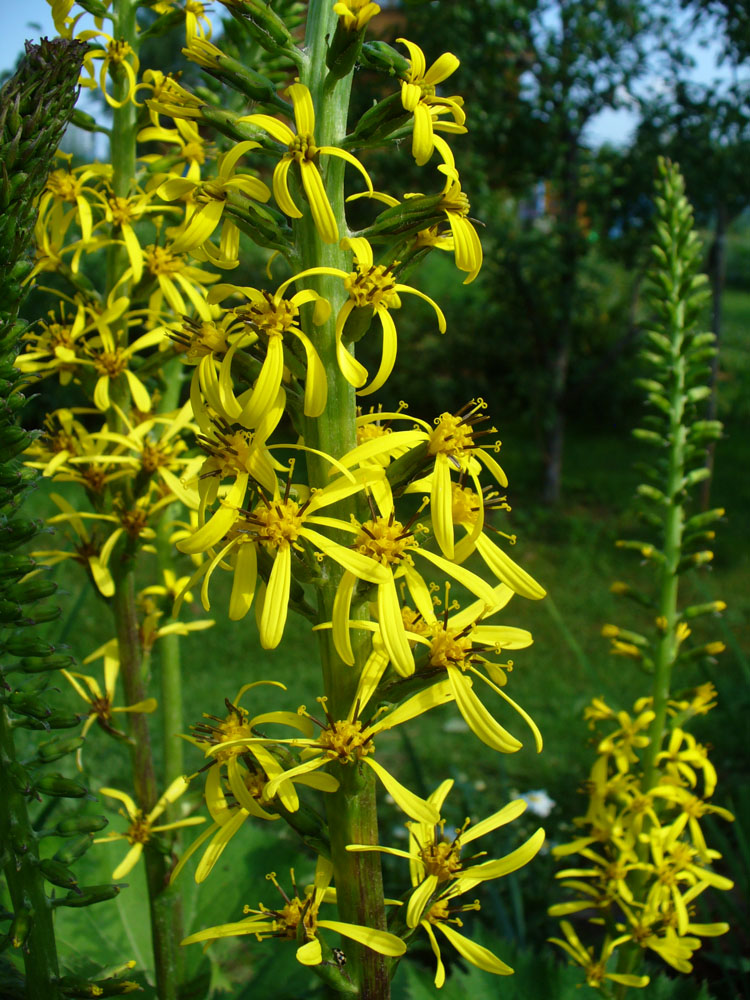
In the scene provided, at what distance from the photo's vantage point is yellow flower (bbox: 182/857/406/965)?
1269 millimetres

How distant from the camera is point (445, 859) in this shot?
1.44 meters

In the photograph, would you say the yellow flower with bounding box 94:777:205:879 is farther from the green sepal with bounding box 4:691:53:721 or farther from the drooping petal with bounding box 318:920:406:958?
the drooping petal with bounding box 318:920:406:958

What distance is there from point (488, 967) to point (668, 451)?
142 centimetres

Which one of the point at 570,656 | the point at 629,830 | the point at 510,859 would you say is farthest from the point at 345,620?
the point at 570,656

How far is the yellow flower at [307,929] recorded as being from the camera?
1.27m

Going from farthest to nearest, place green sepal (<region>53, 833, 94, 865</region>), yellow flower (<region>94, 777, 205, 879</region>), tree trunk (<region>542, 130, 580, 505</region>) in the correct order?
1. tree trunk (<region>542, 130, 580, 505</region>)
2. yellow flower (<region>94, 777, 205, 879</region>)
3. green sepal (<region>53, 833, 94, 865</region>)

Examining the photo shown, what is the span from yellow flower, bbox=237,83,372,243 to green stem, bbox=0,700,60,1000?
2.98ft

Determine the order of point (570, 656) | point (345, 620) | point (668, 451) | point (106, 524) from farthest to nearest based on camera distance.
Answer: point (570, 656) < point (668, 451) < point (106, 524) < point (345, 620)

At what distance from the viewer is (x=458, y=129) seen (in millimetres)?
1349

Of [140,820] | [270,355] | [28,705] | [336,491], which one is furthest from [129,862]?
[270,355]

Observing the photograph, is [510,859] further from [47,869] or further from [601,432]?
[601,432]

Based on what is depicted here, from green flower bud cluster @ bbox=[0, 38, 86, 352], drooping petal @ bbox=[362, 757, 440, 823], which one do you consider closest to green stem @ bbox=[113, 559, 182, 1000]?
green flower bud cluster @ bbox=[0, 38, 86, 352]

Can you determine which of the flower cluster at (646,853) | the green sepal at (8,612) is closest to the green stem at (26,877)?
the green sepal at (8,612)

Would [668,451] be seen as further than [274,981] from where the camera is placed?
No
